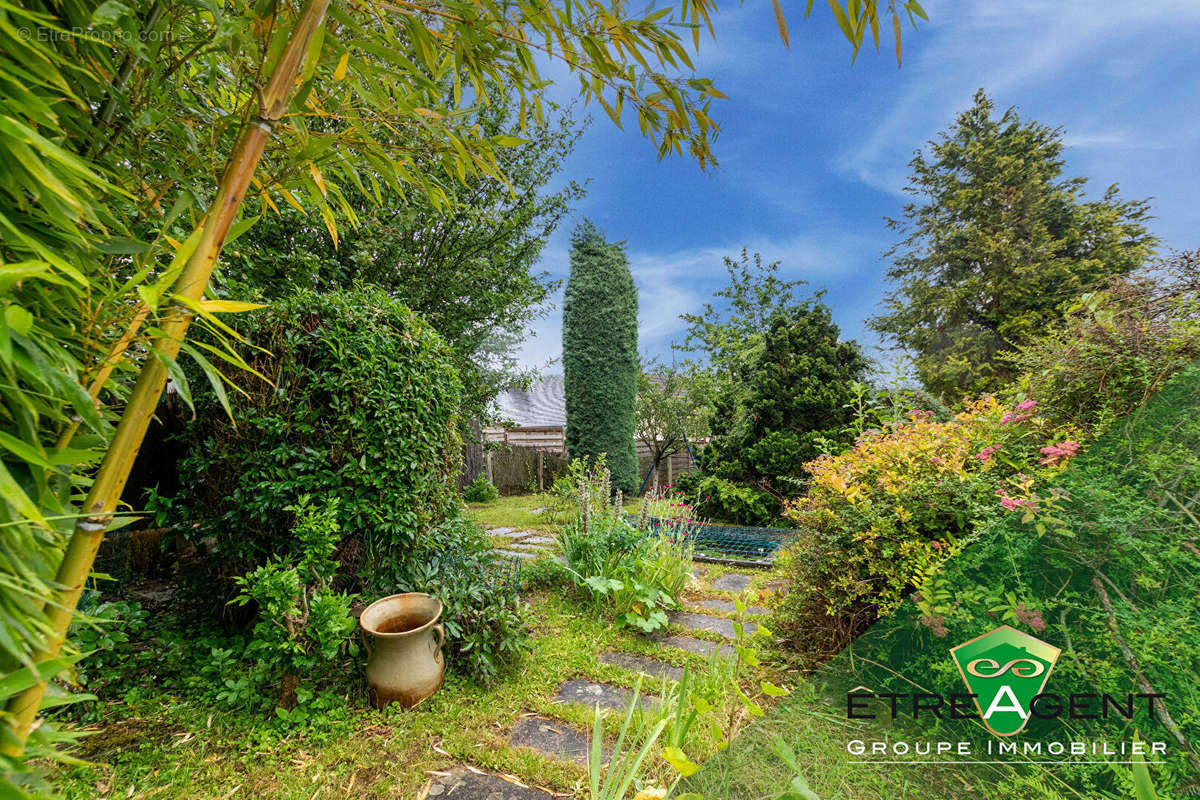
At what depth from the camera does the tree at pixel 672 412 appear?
12859 millimetres

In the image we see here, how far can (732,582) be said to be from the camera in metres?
3.92

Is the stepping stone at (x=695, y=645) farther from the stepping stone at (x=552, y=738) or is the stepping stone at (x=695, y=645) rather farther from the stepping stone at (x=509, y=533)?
the stepping stone at (x=509, y=533)

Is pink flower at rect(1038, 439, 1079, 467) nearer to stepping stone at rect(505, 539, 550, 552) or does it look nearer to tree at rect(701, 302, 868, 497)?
stepping stone at rect(505, 539, 550, 552)

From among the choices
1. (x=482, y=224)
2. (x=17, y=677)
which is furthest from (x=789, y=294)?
(x=17, y=677)

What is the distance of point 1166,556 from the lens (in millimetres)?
1405

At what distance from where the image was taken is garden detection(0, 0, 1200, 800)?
55 cm

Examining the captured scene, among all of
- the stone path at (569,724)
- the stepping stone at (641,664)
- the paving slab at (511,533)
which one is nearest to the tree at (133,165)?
the stone path at (569,724)

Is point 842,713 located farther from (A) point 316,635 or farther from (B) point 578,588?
(A) point 316,635

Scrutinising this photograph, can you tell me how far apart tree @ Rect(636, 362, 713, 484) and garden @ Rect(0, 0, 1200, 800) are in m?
8.83

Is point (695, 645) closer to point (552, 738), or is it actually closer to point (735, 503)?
point (552, 738)

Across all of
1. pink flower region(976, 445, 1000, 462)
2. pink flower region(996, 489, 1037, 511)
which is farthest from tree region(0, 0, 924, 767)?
pink flower region(976, 445, 1000, 462)

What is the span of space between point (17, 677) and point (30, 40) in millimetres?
689

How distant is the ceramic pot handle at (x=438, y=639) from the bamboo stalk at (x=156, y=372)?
1.86m

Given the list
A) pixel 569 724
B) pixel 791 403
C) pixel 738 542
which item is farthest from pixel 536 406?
pixel 569 724
